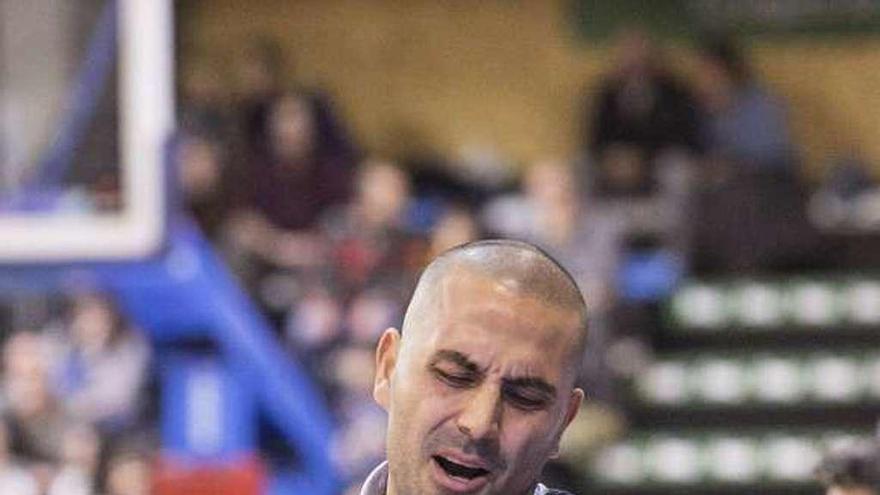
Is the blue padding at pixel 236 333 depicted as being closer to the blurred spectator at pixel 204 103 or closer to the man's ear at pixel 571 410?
the blurred spectator at pixel 204 103

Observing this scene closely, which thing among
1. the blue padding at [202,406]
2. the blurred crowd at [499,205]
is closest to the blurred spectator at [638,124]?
the blurred crowd at [499,205]

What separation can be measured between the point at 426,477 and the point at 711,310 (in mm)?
9070

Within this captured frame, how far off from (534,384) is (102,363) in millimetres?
7841

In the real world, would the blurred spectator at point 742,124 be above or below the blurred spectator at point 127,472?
above

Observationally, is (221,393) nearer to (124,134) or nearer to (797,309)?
(124,134)

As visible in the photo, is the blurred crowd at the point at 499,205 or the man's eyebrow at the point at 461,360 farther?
the blurred crowd at the point at 499,205

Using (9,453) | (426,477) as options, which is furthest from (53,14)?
(426,477)

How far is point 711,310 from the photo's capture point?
11.5m

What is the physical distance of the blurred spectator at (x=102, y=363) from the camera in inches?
400

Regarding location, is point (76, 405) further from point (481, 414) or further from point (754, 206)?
point (481, 414)

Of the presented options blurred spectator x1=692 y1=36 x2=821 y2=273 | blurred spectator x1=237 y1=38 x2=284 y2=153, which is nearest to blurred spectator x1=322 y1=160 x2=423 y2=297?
blurred spectator x1=237 y1=38 x2=284 y2=153

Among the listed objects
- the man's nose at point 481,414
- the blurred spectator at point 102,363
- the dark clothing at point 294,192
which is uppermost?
the dark clothing at point 294,192

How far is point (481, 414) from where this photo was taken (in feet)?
8.34

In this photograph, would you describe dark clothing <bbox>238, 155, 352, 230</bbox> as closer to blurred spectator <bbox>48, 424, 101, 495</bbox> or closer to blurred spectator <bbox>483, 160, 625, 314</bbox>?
blurred spectator <bbox>483, 160, 625, 314</bbox>
